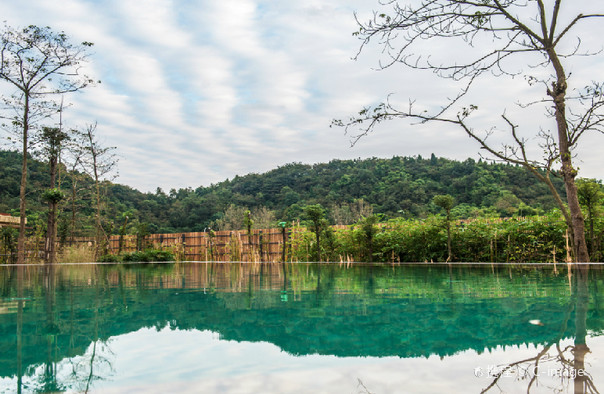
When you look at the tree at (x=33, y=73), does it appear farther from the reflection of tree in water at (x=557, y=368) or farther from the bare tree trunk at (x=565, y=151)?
the reflection of tree in water at (x=557, y=368)

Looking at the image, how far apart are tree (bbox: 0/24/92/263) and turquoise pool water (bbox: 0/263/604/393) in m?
11.1

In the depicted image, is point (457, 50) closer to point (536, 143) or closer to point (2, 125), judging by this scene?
point (536, 143)

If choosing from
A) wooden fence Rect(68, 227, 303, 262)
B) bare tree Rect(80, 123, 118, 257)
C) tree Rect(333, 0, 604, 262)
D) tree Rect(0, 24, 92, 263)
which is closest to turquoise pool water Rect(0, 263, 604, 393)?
tree Rect(333, 0, 604, 262)

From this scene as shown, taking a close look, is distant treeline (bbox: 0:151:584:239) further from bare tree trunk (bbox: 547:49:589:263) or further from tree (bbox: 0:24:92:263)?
bare tree trunk (bbox: 547:49:589:263)

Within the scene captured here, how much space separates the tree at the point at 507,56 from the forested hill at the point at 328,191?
9538 millimetres

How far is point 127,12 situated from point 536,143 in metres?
8.02

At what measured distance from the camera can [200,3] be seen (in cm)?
810

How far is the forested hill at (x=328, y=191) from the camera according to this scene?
18.5 meters

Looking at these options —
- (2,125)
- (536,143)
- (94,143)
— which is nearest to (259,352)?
(536,143)

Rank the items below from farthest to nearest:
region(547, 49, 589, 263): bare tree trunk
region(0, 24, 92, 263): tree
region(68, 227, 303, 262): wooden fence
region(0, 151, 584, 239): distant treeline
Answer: region(0, 151, 584, 239): distant treeline < region(68, 227, 303, 262): wooden fence < region(0, 24, 92, 263): tree < region(547, 49, 589, 263): bare tree trunk

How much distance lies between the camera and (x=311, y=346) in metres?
1.52

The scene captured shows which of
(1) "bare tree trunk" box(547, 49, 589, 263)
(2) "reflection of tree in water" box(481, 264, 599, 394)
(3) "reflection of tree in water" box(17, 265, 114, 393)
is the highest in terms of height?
(1) "bare tree trunk" box(547, 49, 589, 263)

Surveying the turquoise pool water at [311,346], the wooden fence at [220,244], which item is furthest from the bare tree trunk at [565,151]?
the wooden fence at [220,244]

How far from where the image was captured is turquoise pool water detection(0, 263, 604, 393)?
3.69 feet
